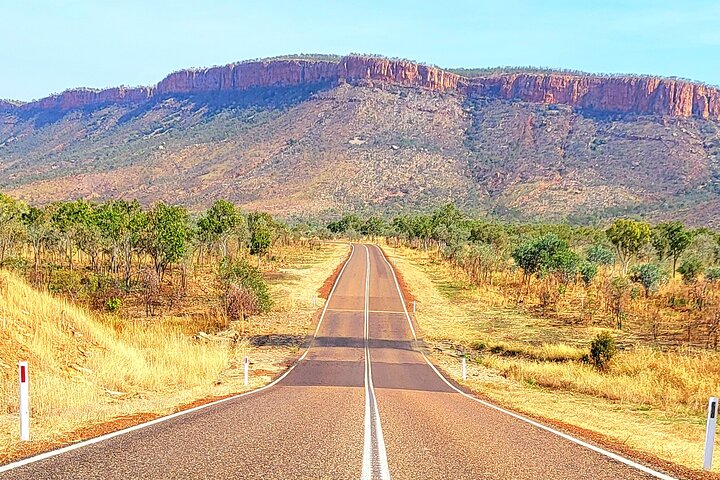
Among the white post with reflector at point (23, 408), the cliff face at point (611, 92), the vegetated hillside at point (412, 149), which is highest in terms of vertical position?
the cliff face at point (611, 92)

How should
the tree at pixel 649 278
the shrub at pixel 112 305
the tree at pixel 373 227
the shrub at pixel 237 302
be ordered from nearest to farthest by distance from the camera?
the shrub at pixel 112 305 < the shrub at pixel 237 302 < the tree at pixel 649 278 < the tree at pixel 373 227

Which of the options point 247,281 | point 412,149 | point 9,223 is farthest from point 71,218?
point 412,149

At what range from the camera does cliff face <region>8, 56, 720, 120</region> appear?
142 meters

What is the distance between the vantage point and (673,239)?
50.0 meters

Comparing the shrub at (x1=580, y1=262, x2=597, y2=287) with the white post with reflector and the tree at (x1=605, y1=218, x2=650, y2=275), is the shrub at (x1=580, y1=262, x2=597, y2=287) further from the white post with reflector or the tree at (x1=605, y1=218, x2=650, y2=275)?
the white post with reflector

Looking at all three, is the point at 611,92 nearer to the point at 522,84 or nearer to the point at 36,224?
the point at 522,84

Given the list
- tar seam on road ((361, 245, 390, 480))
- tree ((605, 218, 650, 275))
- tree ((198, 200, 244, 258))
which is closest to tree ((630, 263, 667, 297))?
tree ((605, 218, 650, 275))

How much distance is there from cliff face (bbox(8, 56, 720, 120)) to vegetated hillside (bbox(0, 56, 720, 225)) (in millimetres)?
409

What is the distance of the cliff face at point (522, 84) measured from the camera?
142375mm

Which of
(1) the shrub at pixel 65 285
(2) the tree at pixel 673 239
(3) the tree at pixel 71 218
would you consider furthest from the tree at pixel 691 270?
(3) the tree at pixel 71 218

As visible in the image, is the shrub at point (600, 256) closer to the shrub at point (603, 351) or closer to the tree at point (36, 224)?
the shrub at point (603, 351)

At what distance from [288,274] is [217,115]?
406 ft

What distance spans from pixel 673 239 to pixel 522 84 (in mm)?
114502

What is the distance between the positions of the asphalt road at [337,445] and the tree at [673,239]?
41803 mm
